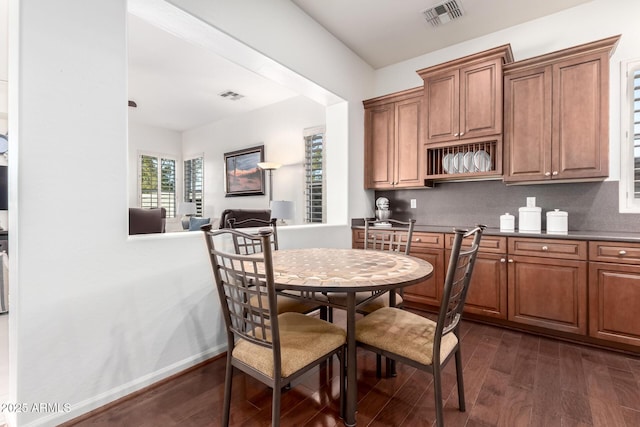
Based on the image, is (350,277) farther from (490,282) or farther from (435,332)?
(490,282)

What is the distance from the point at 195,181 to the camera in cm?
712

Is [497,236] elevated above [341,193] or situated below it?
below

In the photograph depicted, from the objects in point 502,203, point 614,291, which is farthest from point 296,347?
point 502,203

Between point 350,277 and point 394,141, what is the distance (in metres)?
2.70

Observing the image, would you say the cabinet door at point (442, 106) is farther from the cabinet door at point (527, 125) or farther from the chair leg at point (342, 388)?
the chair leg at point (342, 388)

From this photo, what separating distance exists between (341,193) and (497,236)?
5.65 feet

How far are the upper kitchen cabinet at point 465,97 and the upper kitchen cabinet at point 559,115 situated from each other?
0.13m

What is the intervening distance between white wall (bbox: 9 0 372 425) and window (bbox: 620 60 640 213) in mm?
3654

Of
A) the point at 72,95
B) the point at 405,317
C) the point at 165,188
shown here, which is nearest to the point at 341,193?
the point at 405,317

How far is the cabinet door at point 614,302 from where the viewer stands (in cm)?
224

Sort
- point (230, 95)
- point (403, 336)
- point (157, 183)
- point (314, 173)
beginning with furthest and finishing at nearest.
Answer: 1. point (157, 183)
2. point (230, 95)
3. point (314, 173)
4. point (403, 336)

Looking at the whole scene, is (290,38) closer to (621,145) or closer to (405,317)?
(405,317)

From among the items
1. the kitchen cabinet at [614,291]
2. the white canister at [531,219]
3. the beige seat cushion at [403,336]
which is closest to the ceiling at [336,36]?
the white canister at [531,219]

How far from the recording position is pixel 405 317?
174 cm
